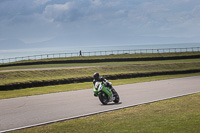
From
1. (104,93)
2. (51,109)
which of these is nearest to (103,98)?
(104,93)

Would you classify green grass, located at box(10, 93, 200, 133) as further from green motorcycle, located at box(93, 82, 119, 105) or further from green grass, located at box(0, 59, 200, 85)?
green grass, located at box(0, 59, 200, 85)

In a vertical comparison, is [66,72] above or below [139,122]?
above

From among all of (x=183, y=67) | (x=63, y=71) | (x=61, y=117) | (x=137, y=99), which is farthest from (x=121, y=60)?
(x=61, y=117)

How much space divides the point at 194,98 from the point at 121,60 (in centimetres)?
4050

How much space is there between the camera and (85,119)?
1100cm

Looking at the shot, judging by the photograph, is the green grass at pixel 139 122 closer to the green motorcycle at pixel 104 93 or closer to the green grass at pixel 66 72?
the green motorcycle at pixel 104 93

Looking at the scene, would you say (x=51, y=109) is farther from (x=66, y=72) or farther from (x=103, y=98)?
(x=66, y=72)

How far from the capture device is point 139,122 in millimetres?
10117

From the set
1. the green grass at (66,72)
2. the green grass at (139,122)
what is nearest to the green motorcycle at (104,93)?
the green grass at (139,122)

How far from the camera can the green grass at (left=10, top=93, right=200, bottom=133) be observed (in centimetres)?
915

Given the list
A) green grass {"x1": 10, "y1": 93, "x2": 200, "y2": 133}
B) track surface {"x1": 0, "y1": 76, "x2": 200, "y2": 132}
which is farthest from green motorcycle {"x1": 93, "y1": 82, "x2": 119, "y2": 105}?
green grass {"x1": 10, "y1": 93, "x2": 200, "y2": 133}

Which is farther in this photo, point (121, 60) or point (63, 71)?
point (121, 60)

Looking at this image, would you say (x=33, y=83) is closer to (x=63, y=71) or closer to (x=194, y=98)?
(x=63, y=71)

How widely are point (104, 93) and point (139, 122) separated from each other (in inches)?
173
